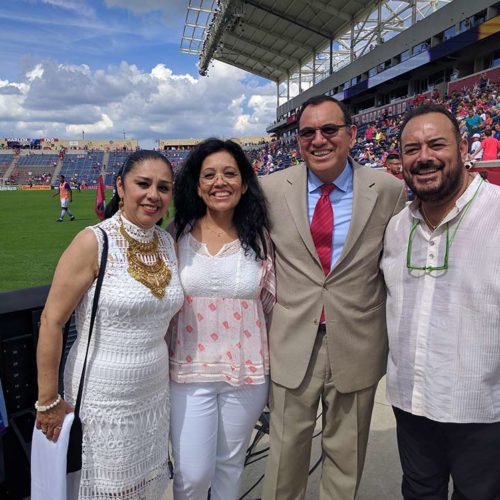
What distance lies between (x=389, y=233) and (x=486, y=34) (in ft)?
72.9

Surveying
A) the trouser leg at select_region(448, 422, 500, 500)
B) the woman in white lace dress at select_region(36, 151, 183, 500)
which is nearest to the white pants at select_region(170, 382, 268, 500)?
the woman in white lace dress at select_region(36, 151, 183, 500)

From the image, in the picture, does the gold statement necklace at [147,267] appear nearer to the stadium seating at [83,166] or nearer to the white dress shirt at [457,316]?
the white dress shirt at [457,316]

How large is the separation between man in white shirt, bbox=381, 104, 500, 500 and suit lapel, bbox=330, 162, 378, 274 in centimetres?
25

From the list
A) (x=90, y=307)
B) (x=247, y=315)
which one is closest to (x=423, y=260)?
(x=247, y=315)

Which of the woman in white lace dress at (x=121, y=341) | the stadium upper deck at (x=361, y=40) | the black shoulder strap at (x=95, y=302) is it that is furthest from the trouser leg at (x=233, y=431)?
the stadium upper deck at (x=361, y=40)

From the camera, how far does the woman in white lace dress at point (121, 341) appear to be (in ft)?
6.13

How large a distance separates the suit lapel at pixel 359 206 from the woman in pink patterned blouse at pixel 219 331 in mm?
400

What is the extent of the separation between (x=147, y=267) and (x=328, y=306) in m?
0.87

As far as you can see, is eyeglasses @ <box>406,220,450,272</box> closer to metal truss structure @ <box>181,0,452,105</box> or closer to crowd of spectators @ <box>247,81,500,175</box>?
crowd of spectators @ <box>247,81,500,175</box>

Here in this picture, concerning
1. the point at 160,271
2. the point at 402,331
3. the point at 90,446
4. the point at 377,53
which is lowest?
the point at 90,446

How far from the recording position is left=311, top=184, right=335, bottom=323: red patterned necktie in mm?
2240

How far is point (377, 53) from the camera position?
30516 millimetres

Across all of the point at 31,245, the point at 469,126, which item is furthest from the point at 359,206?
the point at 469,126

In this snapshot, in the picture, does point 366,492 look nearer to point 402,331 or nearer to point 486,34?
point 402,331
